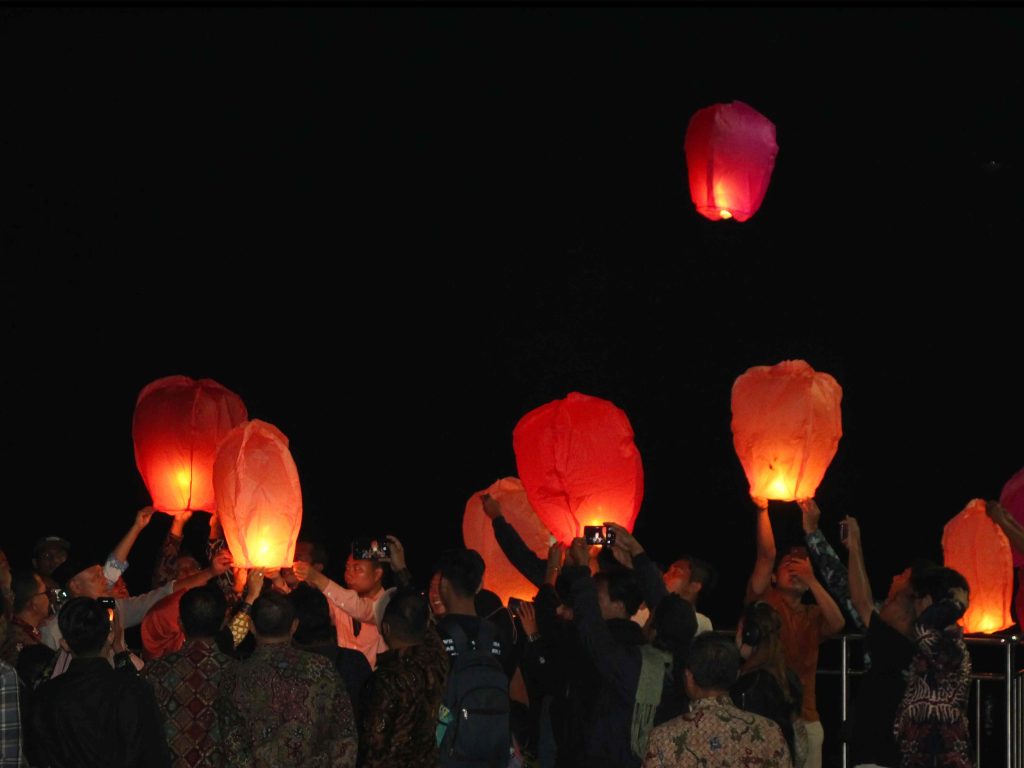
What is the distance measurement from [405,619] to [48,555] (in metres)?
2.81

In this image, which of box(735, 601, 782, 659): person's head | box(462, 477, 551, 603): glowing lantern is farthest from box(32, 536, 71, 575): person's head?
box(735, 601, 782, 659): person's head

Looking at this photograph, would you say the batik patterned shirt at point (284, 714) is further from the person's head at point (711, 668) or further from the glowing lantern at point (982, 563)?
the glowing lantern at point (982, 563)

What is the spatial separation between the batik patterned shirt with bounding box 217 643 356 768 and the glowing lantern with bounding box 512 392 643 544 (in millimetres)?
2381

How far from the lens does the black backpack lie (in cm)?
559

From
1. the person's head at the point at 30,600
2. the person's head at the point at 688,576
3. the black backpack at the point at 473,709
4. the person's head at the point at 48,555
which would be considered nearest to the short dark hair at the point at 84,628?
the black backpack at the point at 473,709

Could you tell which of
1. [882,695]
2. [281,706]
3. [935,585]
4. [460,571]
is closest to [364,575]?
[460,571]

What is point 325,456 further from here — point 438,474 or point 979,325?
point 979,325

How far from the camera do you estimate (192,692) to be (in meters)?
5.27

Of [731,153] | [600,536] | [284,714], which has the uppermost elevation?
[731,153]

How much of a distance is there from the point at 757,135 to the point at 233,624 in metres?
3.93

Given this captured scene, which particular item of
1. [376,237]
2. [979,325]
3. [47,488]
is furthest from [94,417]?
[979,325]

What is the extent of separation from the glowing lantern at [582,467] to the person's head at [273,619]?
2.40 metres

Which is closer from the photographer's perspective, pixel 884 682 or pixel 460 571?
pixel 460 571

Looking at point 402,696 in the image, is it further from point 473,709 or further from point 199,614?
point 199,614
